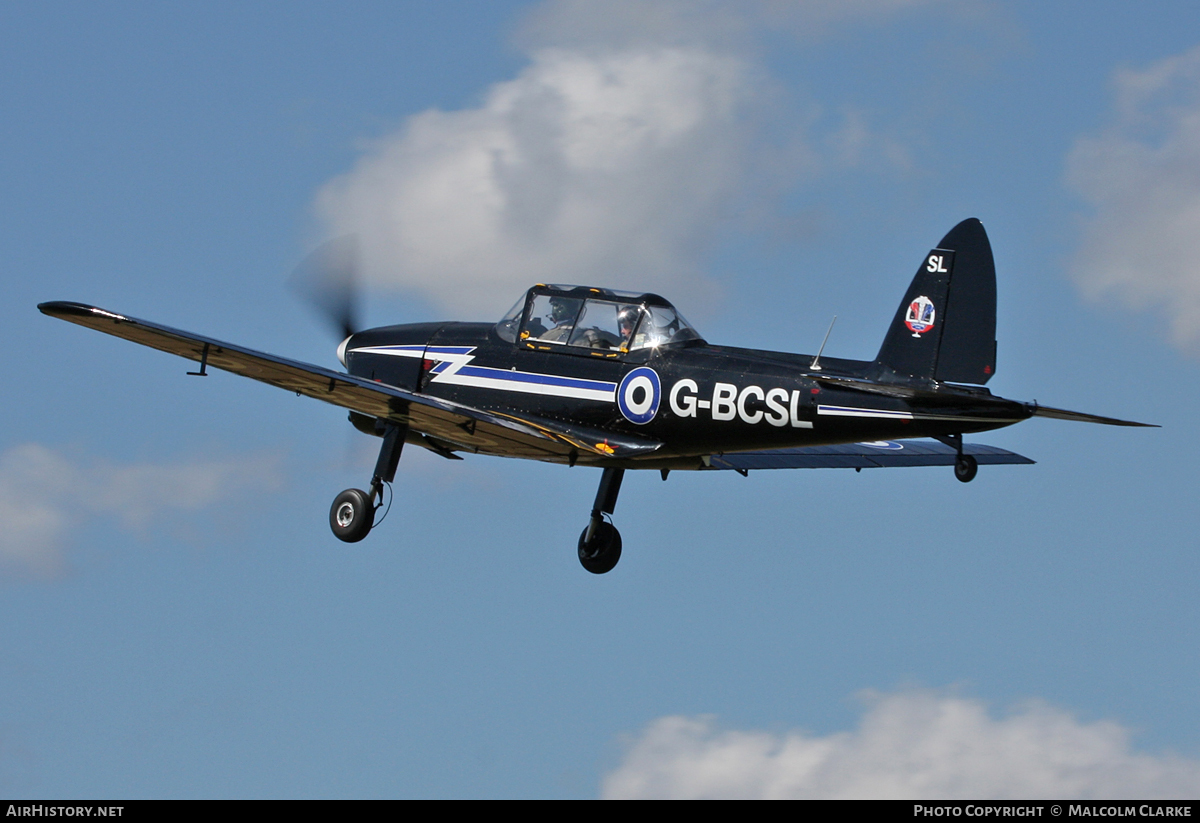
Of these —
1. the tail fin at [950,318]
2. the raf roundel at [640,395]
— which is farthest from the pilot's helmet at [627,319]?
the tail fin at [950,318]

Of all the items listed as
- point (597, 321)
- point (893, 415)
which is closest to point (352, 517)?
point (597, 321)

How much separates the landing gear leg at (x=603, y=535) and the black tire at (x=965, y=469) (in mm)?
5474

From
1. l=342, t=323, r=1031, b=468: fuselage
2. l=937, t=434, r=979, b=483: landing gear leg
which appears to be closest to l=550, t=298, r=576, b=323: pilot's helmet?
l=342, t=323, r=1031, b=468: fuselage

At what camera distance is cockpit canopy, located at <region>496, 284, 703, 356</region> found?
1678cm

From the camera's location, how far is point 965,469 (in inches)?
559

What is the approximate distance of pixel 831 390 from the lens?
15.4 meters

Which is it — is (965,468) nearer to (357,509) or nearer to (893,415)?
(893,415)

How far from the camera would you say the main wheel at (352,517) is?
57.3 ft

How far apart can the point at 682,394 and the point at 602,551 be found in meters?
3.08

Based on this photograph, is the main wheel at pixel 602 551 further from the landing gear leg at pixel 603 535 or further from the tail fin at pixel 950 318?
the tail fin at pixel 950 318

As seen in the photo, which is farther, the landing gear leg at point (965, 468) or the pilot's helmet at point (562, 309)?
the pilot's helmet at point (562, 309)

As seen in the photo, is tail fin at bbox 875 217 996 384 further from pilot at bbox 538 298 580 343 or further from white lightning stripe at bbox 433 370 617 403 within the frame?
pilot at bbox 538 298 580 343
